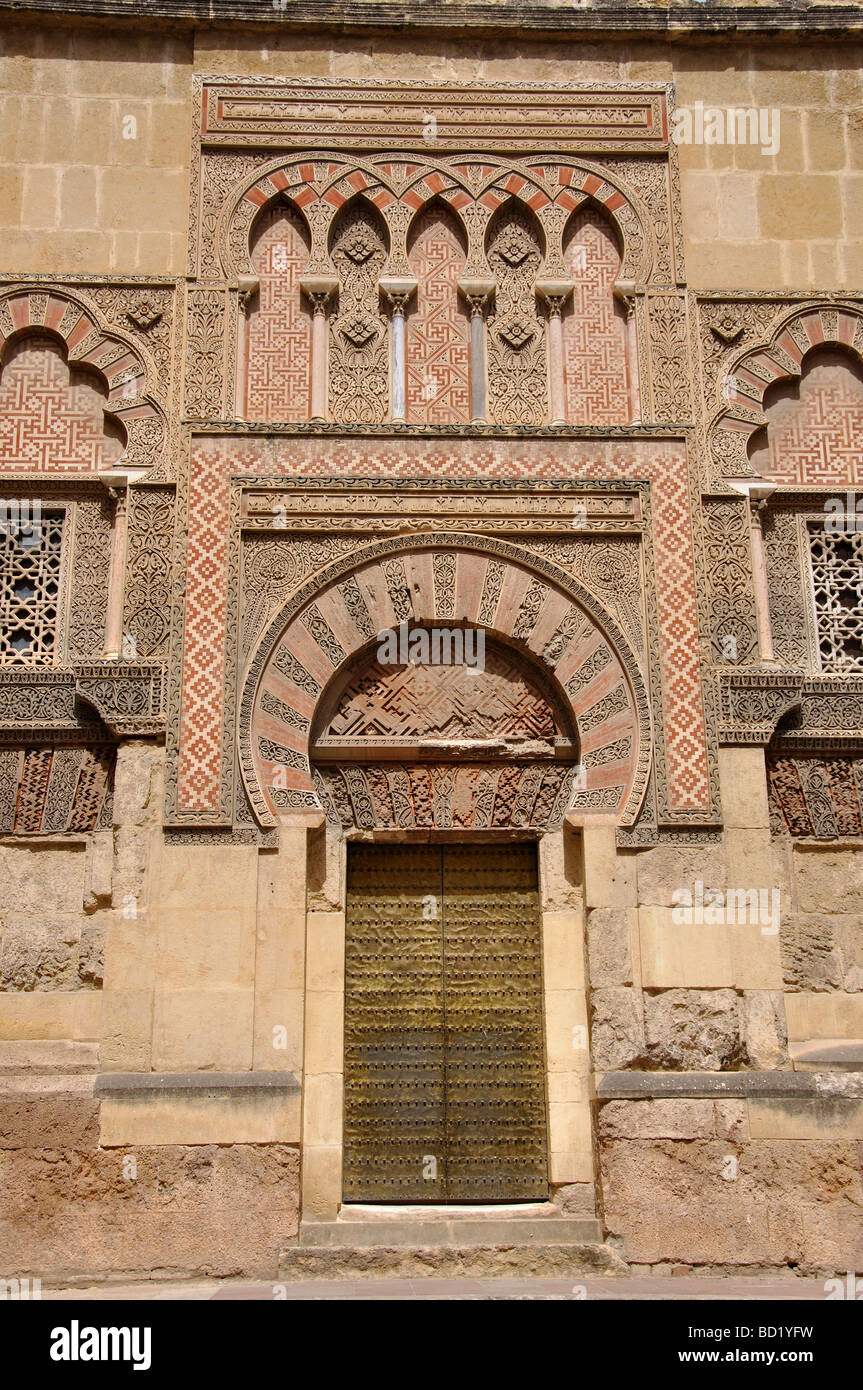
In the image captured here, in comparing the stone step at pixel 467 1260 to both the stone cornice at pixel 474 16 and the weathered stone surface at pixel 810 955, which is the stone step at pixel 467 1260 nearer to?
the weathered stone surface at pixel 810 955

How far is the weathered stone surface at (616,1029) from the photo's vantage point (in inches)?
253

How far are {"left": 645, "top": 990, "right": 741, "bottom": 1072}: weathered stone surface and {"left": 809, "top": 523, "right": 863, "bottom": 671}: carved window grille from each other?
78.4 inches

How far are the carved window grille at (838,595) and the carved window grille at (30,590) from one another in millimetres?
4165

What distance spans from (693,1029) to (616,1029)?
0.37 m

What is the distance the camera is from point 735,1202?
6.21 metres

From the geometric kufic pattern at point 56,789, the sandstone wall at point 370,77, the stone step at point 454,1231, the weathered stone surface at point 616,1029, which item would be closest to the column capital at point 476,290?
the sandstone wall at point 370,77

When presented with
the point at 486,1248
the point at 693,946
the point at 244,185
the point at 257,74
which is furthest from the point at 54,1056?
the point at 257,74

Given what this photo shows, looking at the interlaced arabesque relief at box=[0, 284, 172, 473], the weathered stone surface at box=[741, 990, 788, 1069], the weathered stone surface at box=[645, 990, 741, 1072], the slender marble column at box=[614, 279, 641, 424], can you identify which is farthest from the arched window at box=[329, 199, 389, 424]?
the weathered stone surface at box=[741, 990, 788, 1069]

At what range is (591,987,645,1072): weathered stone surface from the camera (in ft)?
21.1

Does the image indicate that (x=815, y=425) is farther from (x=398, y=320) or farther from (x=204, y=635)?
(x=204, y=635)

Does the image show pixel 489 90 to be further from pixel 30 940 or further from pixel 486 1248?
pixel 486 1248

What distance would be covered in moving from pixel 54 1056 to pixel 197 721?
1775 mm

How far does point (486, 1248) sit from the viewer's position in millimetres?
6250

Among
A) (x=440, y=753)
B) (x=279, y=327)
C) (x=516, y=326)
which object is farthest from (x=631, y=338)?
(x=440, y=753)
